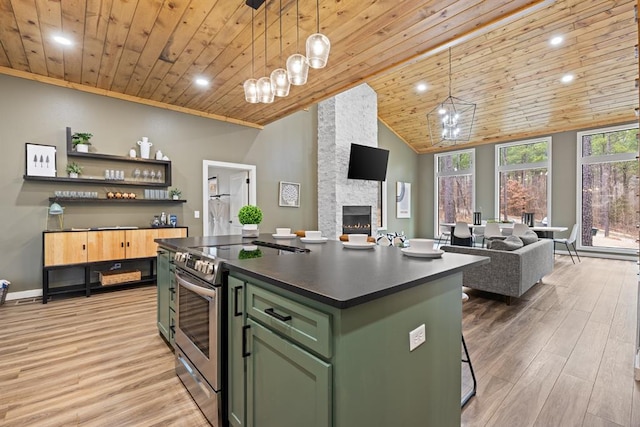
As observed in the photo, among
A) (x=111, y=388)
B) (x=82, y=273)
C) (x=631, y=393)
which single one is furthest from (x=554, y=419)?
(x=82, y=273)

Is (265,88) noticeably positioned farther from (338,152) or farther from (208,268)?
(338,152)

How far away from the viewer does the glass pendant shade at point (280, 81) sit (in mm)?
2321

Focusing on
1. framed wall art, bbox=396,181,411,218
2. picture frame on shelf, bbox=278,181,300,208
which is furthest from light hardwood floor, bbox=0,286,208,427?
framed wall art, bbox=396,181,411,218

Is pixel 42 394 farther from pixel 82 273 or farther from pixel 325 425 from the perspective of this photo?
pixel 82 273

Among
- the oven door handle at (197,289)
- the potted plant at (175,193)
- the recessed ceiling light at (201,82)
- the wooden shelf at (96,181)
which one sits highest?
the recessed ceiling light at (201,82)

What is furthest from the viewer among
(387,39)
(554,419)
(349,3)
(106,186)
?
(106,186)

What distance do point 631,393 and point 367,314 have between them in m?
2.18

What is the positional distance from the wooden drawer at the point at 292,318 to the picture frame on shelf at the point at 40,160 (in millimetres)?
4256

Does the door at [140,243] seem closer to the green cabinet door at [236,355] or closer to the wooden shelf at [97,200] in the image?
the wooden shelf at [97,200]

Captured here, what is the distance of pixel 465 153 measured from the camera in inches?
359

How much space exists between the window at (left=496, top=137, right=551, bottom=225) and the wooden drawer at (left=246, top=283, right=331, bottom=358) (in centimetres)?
831

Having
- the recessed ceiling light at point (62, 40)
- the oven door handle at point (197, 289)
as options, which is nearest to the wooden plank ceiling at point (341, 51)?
the recessed ceiling light at point (62, 40)

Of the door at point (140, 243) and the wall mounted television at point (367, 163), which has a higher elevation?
the wall mounted television at point (367, 163)

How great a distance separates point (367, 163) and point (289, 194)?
81.1 inches
